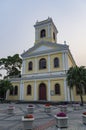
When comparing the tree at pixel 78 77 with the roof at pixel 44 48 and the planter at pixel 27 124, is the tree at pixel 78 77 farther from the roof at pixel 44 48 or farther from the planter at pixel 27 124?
the planter at pixel 27 124

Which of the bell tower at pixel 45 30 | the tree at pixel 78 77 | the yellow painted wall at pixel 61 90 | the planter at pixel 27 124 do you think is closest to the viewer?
the planter at pixel 27 124

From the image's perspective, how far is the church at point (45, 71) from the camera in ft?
80.5

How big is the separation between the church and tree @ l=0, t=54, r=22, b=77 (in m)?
14.3

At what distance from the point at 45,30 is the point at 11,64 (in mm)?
18752

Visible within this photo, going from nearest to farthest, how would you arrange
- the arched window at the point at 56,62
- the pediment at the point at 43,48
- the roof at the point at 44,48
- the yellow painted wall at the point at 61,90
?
the yellow painted wall at the point at 61,90
the arched window at the point at 56,62
the roof at the point at 44,48
the pediment at the point at 43,48

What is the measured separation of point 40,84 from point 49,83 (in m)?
1.98

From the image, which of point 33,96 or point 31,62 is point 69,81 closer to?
point 33,96

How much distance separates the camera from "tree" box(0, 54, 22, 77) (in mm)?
43719

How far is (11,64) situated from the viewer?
44.6m

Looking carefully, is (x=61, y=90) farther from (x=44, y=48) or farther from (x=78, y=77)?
(x=44, y=48)

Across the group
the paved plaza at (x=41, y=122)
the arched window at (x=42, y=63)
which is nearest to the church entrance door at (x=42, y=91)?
the arched window at (x=42, y=63)

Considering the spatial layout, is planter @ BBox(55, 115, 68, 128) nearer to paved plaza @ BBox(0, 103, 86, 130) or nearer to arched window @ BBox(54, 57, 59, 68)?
paved plaza @ BBox(0, 103, 86, 130)

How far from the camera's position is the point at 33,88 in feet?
88.0

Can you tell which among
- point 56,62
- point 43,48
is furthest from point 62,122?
point 43,48
